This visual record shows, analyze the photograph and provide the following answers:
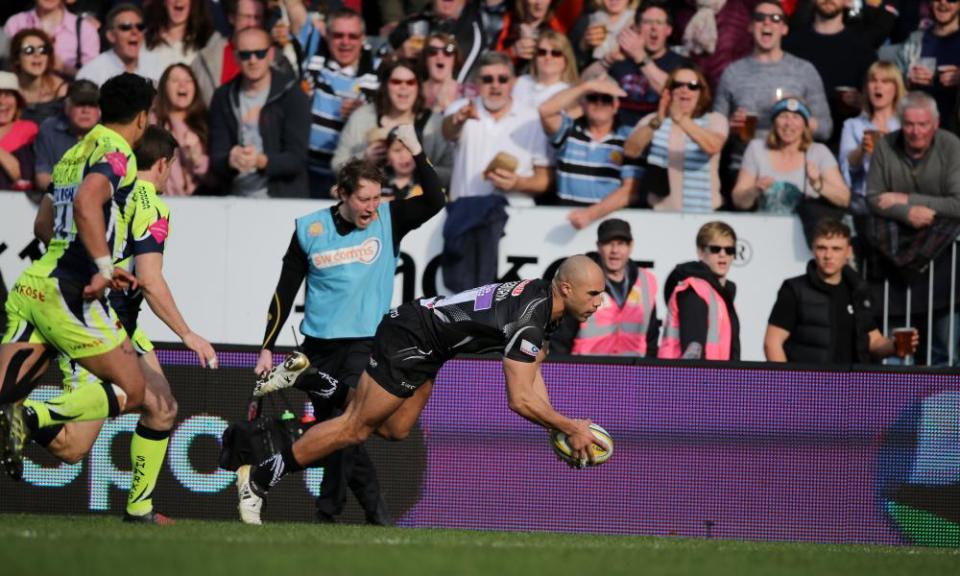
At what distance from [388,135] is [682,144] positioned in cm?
246

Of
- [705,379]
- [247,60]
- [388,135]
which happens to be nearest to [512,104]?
[388,135]

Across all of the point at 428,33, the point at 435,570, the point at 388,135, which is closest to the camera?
the point at 435,570

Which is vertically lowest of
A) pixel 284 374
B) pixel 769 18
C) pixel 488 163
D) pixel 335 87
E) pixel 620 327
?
pixel 620 327

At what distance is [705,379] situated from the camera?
36.9 feet

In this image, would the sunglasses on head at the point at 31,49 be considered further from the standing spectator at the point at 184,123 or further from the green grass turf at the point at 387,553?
the green grass turf at the point at 387,553

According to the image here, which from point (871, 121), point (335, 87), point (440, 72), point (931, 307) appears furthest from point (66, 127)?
point (931, 307)

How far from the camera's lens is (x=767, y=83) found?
44.6ft

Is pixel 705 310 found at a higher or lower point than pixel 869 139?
lower

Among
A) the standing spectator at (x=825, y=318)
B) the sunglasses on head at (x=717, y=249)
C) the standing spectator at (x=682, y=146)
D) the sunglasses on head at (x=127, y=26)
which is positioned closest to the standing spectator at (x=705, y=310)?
the sunglasses on head at (x=717, y=249)

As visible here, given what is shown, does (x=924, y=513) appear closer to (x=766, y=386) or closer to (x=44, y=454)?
(x=766, y=386)

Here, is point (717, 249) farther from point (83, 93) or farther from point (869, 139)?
point (83, 93)

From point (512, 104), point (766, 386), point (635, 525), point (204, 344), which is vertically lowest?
point (635, 525)

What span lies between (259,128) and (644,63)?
3429 mm

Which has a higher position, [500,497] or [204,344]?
[204,344]
